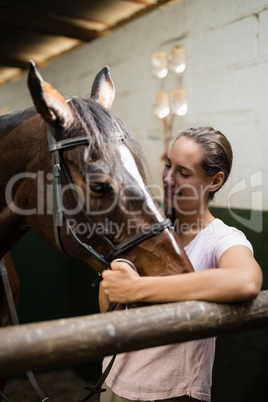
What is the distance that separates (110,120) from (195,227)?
45 centimetres

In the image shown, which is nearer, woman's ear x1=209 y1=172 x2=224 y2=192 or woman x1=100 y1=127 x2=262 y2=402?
woman x1=100 y1=127 x2=262 y2=402

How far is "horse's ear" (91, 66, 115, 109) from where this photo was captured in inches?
50.8

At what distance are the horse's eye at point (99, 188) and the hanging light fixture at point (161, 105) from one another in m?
1.87

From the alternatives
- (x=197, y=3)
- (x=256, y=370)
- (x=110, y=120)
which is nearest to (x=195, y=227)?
(x=110, y=120)

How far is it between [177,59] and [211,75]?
0.37 m

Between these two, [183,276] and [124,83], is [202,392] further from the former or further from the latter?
[124,83]

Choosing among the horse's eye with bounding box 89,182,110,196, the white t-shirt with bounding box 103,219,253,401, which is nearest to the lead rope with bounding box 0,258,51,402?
the white t-shirt with bounding box 103,219,253,401

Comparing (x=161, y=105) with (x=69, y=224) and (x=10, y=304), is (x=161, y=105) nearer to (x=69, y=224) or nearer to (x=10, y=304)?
(x=10, y=304)

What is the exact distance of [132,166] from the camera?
3.34 feet

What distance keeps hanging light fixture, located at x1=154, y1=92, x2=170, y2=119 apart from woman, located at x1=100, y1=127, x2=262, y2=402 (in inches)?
60.1

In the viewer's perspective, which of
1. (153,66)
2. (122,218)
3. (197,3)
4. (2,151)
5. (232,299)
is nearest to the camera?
(232,299)

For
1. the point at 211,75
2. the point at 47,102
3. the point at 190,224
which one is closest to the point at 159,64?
the point at 211,75

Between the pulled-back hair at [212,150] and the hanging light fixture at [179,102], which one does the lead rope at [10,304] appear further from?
the hanging light fixture at [179,102]

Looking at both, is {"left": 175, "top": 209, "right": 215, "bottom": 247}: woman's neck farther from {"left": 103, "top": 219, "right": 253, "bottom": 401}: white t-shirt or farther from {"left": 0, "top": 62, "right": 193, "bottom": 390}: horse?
{"left": 0, "top": 62, "right": 193, "bottom": 390}: horse
